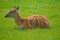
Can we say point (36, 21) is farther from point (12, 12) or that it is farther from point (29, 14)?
point (12, 12)

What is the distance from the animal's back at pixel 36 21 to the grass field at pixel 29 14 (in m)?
0.03

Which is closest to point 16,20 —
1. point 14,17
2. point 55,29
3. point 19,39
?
point 14,17

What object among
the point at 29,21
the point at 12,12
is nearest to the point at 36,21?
the point at 29,21

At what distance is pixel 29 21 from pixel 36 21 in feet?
0.20

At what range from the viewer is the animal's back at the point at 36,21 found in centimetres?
218

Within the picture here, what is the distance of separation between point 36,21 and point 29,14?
9 centimetres

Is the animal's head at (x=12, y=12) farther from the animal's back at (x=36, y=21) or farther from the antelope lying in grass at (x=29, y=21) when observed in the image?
the animal's back at (x=36, y=21)

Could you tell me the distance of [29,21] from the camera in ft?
7.19

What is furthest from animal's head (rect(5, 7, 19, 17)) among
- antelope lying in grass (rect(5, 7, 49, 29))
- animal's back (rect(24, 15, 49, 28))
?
animal's back (rect(24, 15, 49, 28))

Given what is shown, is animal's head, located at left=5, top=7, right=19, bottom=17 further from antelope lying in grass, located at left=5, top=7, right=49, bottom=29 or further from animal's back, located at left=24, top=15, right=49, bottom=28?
animal's back, located at left=24, top=15, right=49, bottom=28

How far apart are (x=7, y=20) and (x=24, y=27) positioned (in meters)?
0.16

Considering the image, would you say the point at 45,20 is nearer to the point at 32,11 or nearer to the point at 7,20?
the point at 32,11

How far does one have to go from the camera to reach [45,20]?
2184 millimetres

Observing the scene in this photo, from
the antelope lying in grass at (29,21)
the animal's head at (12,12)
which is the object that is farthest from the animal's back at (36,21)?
the animal's head at (12,12)
